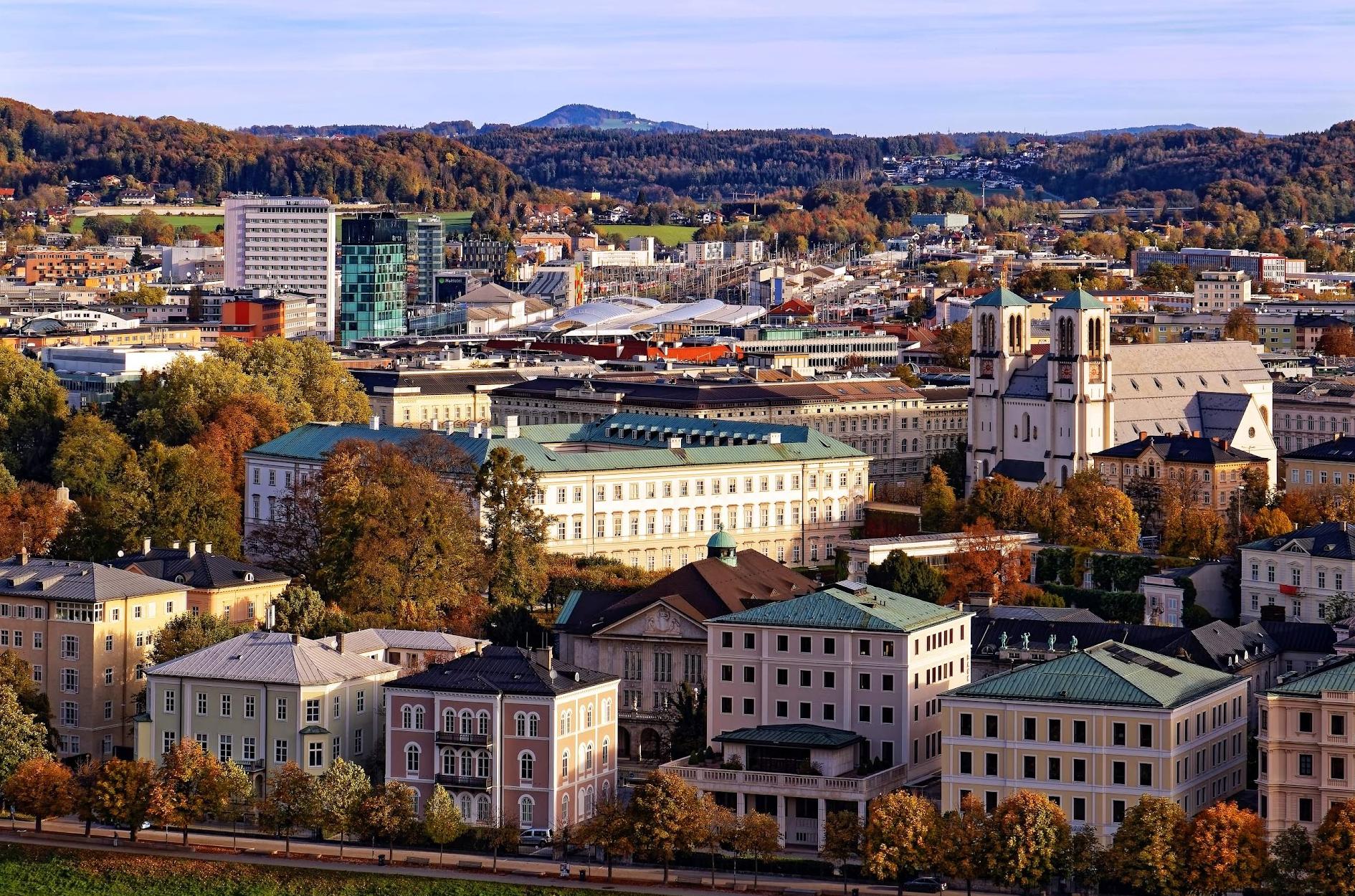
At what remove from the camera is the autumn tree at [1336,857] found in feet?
187

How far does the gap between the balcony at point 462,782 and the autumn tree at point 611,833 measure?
294cm

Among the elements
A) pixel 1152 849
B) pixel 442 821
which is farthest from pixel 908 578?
pixel 1152 849

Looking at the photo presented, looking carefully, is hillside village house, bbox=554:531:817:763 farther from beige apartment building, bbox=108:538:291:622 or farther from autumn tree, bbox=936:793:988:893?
autumn tree, bbox=936:793:988:893

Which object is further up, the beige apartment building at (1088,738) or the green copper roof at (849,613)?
the green copper roof at (849,613)

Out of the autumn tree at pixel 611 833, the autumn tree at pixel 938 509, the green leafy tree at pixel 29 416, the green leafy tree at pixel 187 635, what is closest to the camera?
the autumn tree at pixel 611 833

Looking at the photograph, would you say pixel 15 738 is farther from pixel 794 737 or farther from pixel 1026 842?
pixel 1026 842

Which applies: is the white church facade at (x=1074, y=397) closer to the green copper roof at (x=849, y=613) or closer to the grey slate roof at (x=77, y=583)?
the green copper roof at (x=849, y=613)

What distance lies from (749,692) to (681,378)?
69.9 m

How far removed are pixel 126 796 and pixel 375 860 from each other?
5.82 meters

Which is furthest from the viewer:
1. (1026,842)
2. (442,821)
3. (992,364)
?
(992,364)

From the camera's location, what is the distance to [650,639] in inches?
2916

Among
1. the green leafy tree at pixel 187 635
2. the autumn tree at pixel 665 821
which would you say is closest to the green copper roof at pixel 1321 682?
the autumn tree at pixel 665 821

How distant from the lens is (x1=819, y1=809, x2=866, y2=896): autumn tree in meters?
61.3

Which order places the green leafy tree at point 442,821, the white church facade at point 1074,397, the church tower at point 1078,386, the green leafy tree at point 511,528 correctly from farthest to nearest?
1. the white church facade at point 1074,397
2. the church tower at point 1078,386
3. the green leafy tree at point 511,528
4. the green leafy tree at point 442,821
